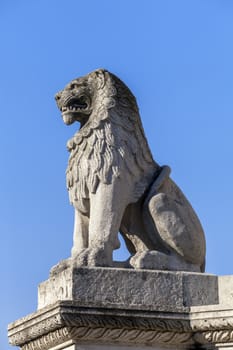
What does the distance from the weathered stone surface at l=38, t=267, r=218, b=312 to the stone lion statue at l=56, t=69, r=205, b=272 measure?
31cm

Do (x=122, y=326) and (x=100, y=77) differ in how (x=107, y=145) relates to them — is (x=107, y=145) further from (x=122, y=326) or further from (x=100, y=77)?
(x=122, y=326)

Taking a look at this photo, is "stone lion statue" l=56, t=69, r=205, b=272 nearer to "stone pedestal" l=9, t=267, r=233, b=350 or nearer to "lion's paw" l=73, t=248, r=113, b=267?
"lion's paw" l=73, t=248, r=113, b=267

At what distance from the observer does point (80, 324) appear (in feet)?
35.0

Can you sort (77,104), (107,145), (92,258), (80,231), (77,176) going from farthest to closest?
(77,104), (80,231), (77,176), (107,145), (92,258)

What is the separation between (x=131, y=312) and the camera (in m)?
10.9

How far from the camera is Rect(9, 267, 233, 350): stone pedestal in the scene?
10.8 meters

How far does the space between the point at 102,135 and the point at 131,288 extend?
68.9 inches

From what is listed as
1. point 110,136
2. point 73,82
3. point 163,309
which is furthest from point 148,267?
point 73,82

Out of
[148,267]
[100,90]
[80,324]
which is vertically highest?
[100,90]

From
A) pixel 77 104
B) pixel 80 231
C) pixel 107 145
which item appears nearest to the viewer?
pixel 107 145

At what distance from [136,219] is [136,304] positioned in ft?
4.29

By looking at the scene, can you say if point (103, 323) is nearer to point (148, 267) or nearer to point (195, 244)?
point (148, 267)

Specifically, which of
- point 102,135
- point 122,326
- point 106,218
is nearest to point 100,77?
point 102,135

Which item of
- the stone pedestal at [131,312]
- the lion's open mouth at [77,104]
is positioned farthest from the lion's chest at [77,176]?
the stone pedestal at [131,312]
